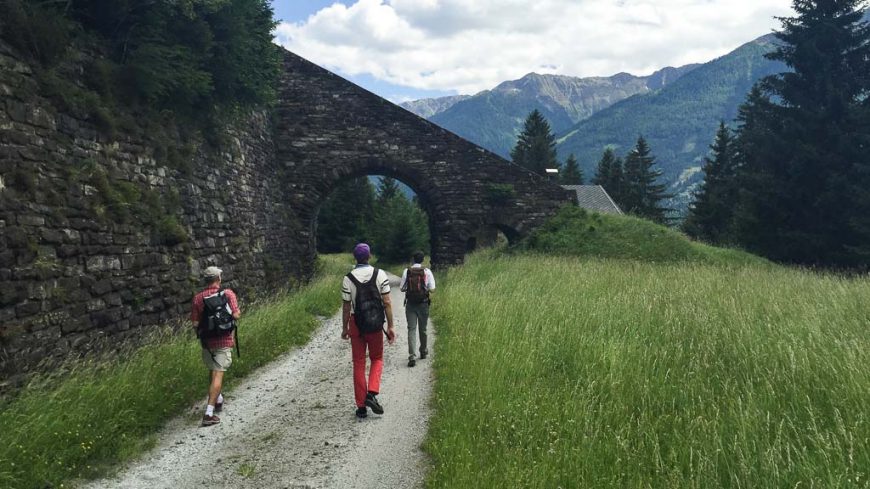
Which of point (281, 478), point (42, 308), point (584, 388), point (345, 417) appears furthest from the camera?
point (42, 308)

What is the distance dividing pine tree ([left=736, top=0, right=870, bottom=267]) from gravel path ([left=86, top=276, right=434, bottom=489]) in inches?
705

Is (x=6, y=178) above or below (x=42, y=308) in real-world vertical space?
above

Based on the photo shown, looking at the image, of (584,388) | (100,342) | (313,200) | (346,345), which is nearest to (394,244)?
(313,200)

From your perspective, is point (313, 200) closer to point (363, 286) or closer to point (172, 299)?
point (172, 299)

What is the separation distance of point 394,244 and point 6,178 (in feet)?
95.6

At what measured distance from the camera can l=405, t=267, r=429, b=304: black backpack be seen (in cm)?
850

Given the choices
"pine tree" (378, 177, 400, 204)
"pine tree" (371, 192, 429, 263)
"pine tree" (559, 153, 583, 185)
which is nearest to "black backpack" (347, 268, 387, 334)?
"pine tree" (371, 192, 429, 263)

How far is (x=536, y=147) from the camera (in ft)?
183

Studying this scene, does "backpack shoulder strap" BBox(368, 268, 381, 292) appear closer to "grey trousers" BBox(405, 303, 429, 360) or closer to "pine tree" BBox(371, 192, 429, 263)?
"grey trousers" BBox(405, 303, 429, 360)

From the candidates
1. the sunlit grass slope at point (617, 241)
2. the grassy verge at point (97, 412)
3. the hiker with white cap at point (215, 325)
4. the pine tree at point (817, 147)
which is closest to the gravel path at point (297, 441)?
the grassy verge at point (97, 412)

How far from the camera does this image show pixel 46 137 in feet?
23.0

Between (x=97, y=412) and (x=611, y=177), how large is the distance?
59226 millimetres

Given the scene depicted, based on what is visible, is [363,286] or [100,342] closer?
[363,286]

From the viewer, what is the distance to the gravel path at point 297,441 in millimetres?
4387
